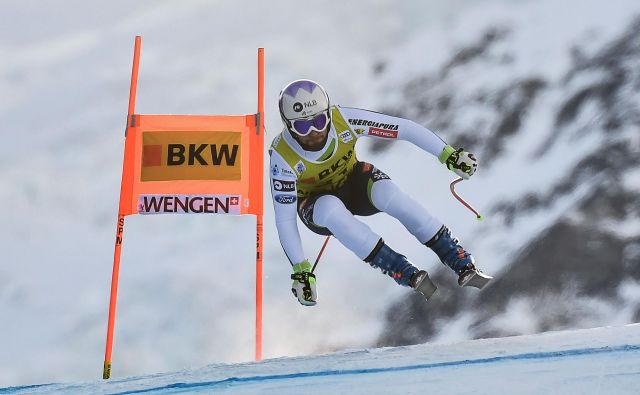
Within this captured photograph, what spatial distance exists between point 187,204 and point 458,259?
1.94m

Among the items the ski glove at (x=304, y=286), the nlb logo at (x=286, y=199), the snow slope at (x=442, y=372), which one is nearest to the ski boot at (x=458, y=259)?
the snow slope at (x=442, y=372)

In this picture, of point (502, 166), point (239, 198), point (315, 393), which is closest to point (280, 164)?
point (239, 198)

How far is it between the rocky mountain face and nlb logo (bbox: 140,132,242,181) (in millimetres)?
11939

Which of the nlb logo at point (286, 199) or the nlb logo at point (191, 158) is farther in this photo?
the nlb logo at point (191, 158)

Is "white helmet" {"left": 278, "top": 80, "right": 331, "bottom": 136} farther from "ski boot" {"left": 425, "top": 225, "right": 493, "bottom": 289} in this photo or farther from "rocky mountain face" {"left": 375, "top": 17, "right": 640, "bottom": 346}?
"rocky mountain face" {"left": 375, "top": 17, "right": 640, "bottom": 346}

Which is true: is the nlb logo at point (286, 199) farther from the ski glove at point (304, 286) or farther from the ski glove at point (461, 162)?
the ski glove at point (461, 162)

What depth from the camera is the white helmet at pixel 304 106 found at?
181 inches

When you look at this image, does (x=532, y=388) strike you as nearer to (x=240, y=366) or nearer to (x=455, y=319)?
(x=240, y=366)

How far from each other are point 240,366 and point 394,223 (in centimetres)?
749

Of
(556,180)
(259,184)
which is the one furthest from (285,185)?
(556,180)

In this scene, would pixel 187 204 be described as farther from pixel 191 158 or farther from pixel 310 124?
pixel 310 124

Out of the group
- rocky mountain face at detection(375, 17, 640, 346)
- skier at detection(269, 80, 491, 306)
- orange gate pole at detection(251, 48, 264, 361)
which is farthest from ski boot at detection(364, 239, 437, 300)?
rocky mountain face at detection(375, 17, 640, 346)

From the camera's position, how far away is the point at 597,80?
20625 millimetres

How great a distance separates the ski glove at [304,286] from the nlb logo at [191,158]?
4.29ft
